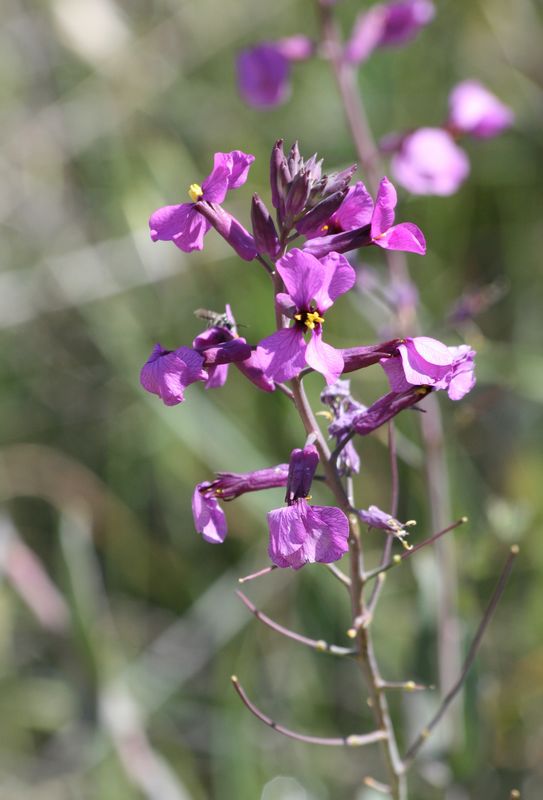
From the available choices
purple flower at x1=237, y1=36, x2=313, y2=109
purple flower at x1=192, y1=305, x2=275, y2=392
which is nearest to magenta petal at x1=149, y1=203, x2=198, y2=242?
purple flower at x1=192, y1=305, x2=275, y2=392

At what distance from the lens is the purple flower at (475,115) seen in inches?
82.0

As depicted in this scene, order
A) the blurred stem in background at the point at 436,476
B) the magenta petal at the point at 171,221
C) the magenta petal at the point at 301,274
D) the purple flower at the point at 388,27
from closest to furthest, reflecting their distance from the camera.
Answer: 1. the magenta petal at the point at 301,274
2. the magenta petal at the point at 171,221
3. the blurred stem in background at the point at 436,476
4. the purple flower at the point at 388,27

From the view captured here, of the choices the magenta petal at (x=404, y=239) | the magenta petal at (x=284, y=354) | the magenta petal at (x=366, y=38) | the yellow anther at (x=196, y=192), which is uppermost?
the magenta petal at (x=366, y=38)

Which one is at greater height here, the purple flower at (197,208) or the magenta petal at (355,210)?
the purple flower at (197,208)

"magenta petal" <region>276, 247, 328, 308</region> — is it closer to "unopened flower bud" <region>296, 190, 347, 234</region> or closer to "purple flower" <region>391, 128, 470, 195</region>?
"unopened flower bud" <region>296, 190, 347, 234</region>

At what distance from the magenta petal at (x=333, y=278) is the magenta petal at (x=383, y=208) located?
10cm

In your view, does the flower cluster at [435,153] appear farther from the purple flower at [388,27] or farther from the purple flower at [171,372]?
the purple flower at [171,372]

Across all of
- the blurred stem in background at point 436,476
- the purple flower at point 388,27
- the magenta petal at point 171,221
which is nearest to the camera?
the magenta petal at point 171,221

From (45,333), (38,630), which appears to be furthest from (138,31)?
(38,630)

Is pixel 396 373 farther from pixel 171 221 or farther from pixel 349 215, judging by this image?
pixel 171 221

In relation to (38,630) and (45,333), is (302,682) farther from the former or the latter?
(45,333)

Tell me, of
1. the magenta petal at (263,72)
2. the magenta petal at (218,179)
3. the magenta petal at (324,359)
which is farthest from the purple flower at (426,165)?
the magenta petal at (324,359)

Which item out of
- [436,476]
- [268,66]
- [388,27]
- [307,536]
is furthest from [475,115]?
[307,536]

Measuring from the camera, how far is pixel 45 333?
3.28m
